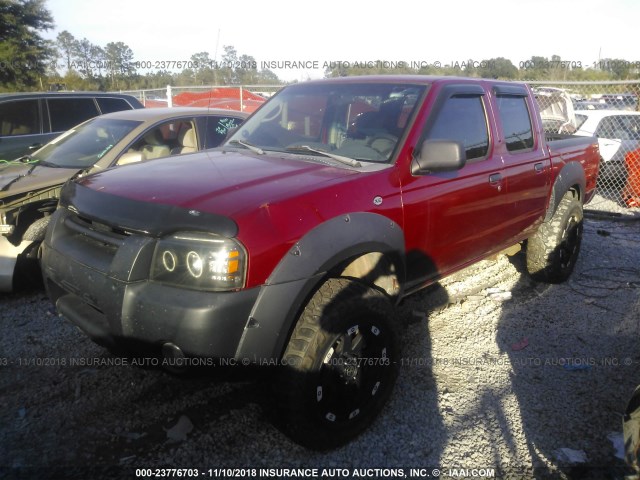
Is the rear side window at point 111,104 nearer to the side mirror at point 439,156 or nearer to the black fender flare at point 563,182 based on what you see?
the side mirror at point 439,156

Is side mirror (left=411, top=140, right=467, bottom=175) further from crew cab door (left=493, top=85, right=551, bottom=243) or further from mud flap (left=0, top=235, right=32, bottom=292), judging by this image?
mud flap (left=0, top=235, right=32, bottom=292)

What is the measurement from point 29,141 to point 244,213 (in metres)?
5.99

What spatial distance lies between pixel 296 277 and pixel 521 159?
2606 millimetres

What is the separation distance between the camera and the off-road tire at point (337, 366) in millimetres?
2326

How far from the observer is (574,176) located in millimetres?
4895

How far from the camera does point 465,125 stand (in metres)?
3.54

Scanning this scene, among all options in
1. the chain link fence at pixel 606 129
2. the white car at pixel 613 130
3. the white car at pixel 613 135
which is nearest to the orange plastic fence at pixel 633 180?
the chain link fence at pixel 606 129

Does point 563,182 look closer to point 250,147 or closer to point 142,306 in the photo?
point 250,147

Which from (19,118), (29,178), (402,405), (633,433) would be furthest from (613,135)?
(19,118)

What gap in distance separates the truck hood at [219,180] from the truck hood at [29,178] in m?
1.86

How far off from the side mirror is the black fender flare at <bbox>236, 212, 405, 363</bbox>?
570 mm

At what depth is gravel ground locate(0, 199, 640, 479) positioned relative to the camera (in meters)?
2.56

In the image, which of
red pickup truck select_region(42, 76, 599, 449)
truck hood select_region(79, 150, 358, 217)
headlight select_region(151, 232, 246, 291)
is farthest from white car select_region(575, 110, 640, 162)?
headlight select_region(151, 232, 246, 291)

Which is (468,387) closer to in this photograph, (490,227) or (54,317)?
(490,227)
